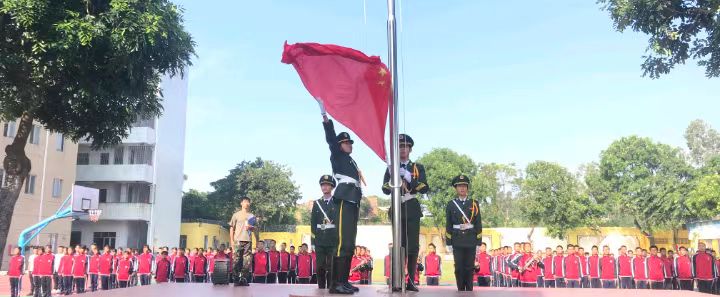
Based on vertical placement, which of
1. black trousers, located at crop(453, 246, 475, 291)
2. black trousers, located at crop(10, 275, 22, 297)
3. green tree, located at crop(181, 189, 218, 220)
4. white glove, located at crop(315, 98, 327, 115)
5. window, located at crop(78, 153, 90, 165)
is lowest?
black trousers, located at crop(10, 275, 22, 297)

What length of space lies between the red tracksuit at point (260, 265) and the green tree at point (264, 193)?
26.1 meters

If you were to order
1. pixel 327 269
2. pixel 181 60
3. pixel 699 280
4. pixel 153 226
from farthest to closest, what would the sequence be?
pixel 153 226 → pixel 699 280 → pixel 181 60 → pixel 327 269

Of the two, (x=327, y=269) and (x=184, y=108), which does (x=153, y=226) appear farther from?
(x=327, y=269)

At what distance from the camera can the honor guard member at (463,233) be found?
6379 millimetres

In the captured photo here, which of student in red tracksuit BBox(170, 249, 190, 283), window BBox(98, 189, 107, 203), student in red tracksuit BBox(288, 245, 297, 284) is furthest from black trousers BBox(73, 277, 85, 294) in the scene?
window BBox(98, 189, 107, 203)

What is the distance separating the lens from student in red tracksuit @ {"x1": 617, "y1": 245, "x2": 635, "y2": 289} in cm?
1527

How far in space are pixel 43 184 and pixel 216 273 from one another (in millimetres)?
24451

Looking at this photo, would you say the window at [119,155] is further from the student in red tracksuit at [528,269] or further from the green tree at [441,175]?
the student in red tracksuit at [528,269]

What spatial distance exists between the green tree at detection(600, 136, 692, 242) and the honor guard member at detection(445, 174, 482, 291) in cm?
3115

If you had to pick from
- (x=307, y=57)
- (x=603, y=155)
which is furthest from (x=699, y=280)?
(x=603, y=155)

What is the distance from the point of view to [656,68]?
506 inches

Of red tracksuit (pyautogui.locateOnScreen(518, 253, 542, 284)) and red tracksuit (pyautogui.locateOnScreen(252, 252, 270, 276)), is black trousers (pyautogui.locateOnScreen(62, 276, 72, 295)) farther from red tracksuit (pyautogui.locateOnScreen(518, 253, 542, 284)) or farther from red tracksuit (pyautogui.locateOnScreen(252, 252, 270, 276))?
red tracksuit (pyautogui.locateOnScreen(518, 253, 542, 284))

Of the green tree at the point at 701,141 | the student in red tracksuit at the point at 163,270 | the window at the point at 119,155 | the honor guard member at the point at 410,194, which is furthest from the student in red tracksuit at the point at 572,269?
the green tree at the point at 701,141

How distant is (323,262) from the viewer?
6547mm
